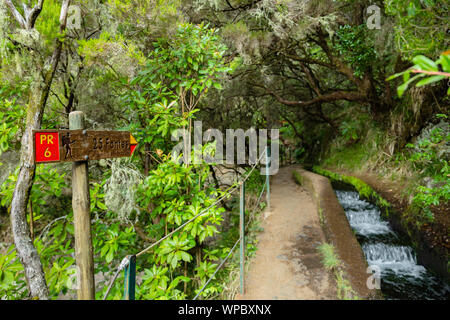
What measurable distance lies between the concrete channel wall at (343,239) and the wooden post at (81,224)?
256 centimetres

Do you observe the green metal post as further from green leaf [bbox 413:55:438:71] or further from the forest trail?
the forest trail

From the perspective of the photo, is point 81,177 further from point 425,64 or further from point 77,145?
point 425,64

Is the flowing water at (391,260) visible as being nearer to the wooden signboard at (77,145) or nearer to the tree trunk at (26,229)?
the wooden signboard at (77,145)

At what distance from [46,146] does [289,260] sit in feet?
10.3

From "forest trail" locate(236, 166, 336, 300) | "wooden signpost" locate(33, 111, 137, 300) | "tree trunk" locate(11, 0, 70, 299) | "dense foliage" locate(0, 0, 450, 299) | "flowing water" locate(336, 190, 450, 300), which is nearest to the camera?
"wooden signpost" locate(33, 111, 137, 300)

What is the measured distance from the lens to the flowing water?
3918mm

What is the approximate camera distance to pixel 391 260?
15.5ft

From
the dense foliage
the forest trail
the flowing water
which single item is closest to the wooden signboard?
the dense foliage

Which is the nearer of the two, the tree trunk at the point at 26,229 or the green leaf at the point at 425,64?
the green leaf at the point at 425,64

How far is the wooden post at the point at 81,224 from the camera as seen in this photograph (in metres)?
1.83

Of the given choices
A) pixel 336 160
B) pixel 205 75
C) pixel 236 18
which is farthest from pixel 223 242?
pixel 336 160

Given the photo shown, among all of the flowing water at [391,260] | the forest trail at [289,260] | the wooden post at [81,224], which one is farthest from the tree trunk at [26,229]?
the flowing water at [391,260]

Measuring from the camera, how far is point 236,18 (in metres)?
5.59

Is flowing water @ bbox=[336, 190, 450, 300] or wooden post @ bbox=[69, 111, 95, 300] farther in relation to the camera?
flowing water @ bbox=[336, 190, 450, 300]
